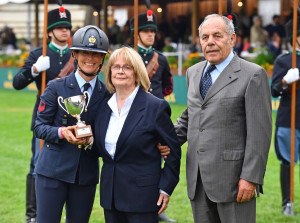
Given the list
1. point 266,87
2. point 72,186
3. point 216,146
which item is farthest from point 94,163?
point 266,87

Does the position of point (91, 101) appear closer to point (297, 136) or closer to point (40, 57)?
point (40, 57)

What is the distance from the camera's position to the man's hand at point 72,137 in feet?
14.1

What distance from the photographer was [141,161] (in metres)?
4.34

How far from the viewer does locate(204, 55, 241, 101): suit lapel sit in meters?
4.30

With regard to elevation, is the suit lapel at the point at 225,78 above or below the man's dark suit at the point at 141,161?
above

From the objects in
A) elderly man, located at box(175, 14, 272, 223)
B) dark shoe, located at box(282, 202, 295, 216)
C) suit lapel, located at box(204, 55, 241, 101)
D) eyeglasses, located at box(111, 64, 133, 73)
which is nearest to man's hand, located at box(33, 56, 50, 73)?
eyeglasses, located at box(111, 64, 133, 73)

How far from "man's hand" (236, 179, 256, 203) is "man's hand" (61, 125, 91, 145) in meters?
1.03

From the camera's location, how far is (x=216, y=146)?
4297 millimetres

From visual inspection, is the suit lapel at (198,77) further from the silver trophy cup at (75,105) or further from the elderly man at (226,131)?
the silver trophy cup at (75,105)

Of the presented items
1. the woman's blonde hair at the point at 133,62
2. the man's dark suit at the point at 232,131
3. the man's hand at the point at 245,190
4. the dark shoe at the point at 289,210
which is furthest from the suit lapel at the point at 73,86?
the dark shoe at the point at 289,210

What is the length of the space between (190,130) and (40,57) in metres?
2.37

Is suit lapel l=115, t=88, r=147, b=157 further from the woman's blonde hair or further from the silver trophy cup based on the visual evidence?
the silver trophy cup

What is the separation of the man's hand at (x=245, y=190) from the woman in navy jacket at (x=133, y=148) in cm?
44

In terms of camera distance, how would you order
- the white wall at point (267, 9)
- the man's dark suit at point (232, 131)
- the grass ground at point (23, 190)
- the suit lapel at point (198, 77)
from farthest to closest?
the white wall at point (267, 9) < the grass ground at point (23, 190) < the suit lapel at point (198, 77) < the man's dark suit at point (232, 131)
